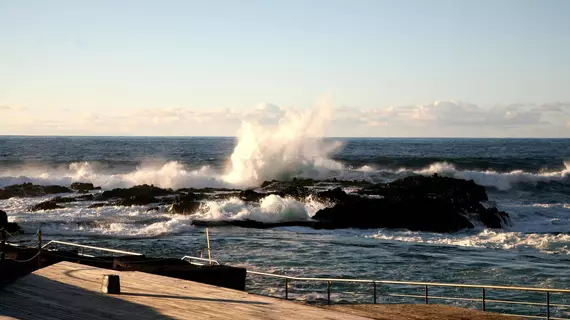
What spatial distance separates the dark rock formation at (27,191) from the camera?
1929 inches

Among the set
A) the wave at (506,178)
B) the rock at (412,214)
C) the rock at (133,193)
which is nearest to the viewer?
the rock at (412,214)

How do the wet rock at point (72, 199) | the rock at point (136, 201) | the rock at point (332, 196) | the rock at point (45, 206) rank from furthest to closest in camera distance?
the wet rock at point (72, 199)
the rock at point (136, 201)
the rock at point (45, 206)
the rock at point (332, 196)

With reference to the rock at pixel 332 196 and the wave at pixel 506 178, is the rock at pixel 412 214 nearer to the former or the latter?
the rock at pixel 332 196

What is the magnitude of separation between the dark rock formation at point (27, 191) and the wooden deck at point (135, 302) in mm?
38885

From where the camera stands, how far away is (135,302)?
10.9m

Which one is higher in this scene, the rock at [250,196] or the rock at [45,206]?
the rock at [250,196]

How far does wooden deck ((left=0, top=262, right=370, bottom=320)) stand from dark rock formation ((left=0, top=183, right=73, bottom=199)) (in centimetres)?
3888

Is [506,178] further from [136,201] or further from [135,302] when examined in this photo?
[135,302]

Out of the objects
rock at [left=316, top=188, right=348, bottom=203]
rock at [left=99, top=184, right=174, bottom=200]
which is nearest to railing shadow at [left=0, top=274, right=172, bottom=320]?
rock at [left=316, top=188, right=348, bottom=203]

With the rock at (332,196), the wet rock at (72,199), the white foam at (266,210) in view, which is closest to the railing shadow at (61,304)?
the white foam at (266,210)

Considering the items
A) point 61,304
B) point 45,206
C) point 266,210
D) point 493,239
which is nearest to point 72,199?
point 45,206

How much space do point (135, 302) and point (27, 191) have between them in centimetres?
4265

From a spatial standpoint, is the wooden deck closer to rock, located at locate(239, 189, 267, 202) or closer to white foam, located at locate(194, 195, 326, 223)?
white foam, located at locate(194, 195, 326, 223)

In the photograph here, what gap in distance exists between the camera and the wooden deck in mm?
10117
